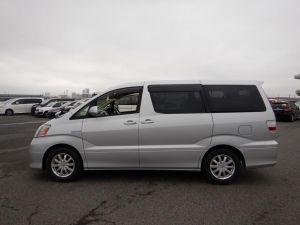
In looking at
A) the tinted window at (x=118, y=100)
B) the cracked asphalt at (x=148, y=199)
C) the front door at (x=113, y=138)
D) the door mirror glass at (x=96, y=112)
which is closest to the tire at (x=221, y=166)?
the cracked asphalt at (x=148, y=199)

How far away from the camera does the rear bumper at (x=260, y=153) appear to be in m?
5.15

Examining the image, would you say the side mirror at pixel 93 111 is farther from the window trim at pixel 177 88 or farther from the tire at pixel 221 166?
the tire at pixel 221 166

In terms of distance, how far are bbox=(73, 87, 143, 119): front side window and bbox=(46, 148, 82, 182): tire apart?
0.73 meters

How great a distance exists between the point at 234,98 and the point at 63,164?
3515mm

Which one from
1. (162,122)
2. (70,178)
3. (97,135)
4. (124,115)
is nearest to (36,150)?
(70,178)

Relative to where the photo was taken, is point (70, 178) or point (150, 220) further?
point (70, 178)

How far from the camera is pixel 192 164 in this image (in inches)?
205

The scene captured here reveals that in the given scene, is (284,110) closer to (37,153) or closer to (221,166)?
(221,166)

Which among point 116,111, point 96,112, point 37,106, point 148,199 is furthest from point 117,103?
point 37,106

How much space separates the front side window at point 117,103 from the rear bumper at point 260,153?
222 centimetres

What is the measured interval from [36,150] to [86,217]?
2138 millimetres

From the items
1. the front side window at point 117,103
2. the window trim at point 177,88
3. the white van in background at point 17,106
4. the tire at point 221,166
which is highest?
the white van in background at point 17,106

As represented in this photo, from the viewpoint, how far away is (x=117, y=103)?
547 cm

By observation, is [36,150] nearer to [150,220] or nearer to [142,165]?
[142,165]
